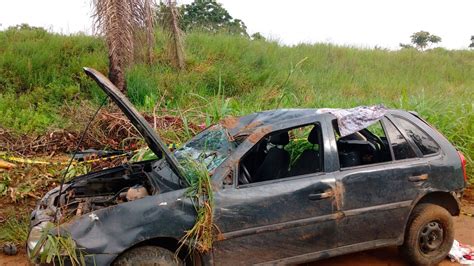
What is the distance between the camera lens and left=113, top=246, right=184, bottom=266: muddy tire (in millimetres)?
3611

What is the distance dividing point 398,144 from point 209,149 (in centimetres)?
187

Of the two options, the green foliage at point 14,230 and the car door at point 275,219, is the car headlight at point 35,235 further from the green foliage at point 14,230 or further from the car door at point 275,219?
the green foliage at point 14,230

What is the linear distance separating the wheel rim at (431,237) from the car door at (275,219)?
3.49 ft

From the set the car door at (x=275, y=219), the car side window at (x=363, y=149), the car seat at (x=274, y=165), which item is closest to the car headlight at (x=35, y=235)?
the car door at (x=275, y=219)

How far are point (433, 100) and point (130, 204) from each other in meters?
7.55

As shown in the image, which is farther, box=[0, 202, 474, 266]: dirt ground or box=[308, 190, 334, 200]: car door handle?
box=[0, 202, 474, 266]: dirt ground

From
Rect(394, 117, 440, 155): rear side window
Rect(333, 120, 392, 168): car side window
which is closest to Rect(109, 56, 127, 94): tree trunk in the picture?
Rect(333, 120, 392, 168): car side window

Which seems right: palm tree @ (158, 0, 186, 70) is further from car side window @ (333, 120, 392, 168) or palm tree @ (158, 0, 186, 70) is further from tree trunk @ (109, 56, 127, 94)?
car side window @ (333, 120, 392, 168)

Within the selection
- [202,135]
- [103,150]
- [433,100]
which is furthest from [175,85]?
[202,135]

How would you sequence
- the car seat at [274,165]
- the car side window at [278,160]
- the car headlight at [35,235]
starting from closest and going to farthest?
the car headlight at [35,235] < the car side window at [278,160] < the car seat at [274,165]

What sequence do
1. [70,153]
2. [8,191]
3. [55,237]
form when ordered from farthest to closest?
1. [70,153]
2. [8,191]
3. [55,237]

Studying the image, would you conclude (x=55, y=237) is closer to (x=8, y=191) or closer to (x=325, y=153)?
(x=325, y=153)

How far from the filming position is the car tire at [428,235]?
15.0 ft

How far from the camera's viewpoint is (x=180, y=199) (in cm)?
378
